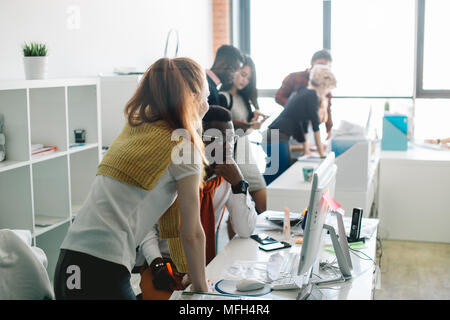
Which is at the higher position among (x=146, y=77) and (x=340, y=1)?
(x=340, y=1)

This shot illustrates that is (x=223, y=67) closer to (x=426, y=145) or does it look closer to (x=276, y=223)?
(x=276, y=223)

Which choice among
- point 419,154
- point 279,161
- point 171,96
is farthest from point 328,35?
point 171,96

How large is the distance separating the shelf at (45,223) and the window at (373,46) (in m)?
4.11

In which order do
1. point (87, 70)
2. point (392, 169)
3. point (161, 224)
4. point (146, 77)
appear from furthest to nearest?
point (392, 169) < point (87, 70) < point (161, 224) < point (146, 77)

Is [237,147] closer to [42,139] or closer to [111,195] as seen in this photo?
[42,139]

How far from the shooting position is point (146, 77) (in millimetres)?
1651

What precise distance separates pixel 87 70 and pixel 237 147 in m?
1.37

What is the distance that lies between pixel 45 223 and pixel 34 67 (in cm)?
84

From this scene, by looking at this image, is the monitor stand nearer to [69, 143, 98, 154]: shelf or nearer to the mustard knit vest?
the mustard knit vest

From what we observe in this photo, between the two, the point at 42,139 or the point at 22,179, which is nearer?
the point at 22,179

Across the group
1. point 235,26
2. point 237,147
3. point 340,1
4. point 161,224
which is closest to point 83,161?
point 237,147

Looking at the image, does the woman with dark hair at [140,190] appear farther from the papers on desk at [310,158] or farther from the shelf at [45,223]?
the papers on desk at [310,158]

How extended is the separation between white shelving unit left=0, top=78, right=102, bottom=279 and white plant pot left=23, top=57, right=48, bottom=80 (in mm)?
80

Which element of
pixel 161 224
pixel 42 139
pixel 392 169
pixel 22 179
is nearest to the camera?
pixel 161 224
